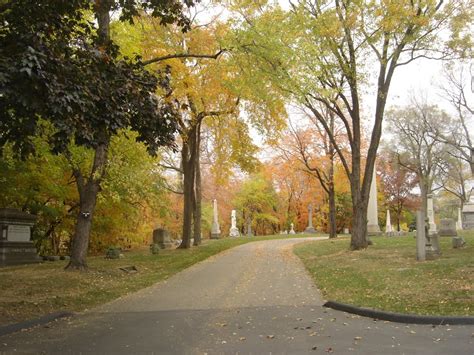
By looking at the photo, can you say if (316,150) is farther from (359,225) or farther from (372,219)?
(359,225)

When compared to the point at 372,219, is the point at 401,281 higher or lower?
lower

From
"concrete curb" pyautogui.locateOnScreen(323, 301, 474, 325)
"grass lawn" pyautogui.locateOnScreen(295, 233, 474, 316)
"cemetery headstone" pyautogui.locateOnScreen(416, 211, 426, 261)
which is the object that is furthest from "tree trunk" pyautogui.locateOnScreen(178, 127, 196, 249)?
"concrete curb" pyautogui.locateOnScreen(323, 301, 474, 325)

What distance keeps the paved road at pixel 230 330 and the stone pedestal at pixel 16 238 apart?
9.78 meters

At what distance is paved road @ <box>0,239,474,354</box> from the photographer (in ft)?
19.8

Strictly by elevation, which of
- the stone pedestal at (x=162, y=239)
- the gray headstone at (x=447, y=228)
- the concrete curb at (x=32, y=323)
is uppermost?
the gray headstone at (x=447, y=228)

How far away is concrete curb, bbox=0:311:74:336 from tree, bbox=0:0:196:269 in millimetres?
2744

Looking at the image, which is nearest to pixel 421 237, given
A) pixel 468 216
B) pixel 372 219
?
pixel 372 219

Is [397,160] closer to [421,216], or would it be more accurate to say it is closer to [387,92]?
[387,92]

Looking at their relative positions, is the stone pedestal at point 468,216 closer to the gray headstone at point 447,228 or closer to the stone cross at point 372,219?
the stone cross at point 372,219

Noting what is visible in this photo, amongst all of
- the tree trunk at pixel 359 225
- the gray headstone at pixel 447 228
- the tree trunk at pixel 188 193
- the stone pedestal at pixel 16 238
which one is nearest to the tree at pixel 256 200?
the tree trunk at pixel 188 193

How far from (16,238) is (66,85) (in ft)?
47.0

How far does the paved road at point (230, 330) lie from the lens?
6.02 meters

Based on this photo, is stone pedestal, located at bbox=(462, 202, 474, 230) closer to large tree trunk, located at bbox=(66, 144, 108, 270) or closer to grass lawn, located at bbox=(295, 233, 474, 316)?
grass lawn, located at bbox=(295, 233, 474, 316)

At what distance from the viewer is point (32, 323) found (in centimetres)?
771
